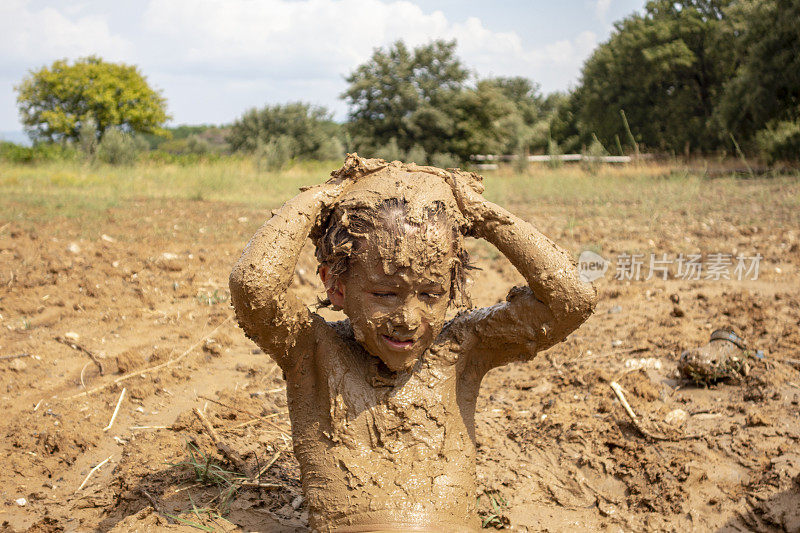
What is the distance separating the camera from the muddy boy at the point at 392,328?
2.26m

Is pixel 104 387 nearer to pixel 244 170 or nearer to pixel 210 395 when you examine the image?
pixel 210 395

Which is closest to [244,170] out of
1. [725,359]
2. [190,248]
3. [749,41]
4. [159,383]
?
[190,248]

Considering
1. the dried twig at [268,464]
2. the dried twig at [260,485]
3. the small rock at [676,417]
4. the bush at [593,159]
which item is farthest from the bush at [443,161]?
the dried twig at [260,485]

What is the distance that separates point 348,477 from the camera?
7.92ft

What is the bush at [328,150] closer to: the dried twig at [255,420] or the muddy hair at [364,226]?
the dried twig at [255,420]

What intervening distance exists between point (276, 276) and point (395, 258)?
41 cm

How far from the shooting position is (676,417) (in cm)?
373

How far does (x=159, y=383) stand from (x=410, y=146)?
21201 mm

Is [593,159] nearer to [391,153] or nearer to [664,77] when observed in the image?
[391,153]

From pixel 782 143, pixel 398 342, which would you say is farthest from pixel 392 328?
pixel 782 143

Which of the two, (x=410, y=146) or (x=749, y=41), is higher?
(x=749, y=41)

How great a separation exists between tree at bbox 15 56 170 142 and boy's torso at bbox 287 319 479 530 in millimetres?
33663

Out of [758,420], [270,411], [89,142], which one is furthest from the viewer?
[89,142]

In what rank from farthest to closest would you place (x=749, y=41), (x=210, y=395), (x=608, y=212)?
(x=749, y=41)
(x=608, y=212)
(x=210, y=395)
